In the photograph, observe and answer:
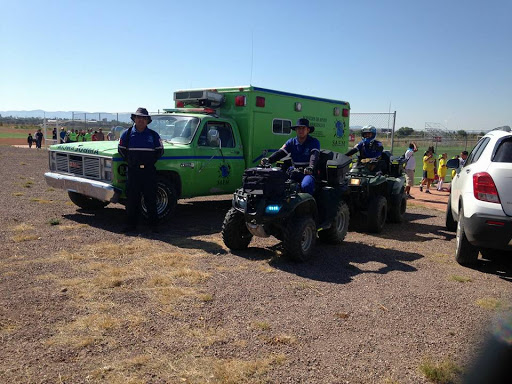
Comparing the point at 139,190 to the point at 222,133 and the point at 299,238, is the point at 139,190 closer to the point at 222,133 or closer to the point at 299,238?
the point at 222,133

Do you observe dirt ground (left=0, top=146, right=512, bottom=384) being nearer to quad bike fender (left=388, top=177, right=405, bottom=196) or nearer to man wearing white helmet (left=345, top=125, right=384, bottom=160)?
quad bike fender (left=388, top=177, right=405, bottom=196)

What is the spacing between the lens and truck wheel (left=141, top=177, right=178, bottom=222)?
8164 mm

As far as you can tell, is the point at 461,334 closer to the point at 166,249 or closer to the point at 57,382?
the point at 57,382

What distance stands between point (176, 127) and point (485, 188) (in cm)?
582

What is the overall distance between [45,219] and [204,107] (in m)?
3.98

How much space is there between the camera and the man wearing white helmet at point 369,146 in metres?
9.32

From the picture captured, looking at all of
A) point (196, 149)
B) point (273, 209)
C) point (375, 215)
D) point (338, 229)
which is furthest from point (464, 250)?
point (196, 149)

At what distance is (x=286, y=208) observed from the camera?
588 cm

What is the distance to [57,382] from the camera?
3.02m

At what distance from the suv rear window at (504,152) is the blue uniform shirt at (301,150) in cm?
247

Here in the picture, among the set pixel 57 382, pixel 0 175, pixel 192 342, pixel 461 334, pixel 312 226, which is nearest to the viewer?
pixel 57 382

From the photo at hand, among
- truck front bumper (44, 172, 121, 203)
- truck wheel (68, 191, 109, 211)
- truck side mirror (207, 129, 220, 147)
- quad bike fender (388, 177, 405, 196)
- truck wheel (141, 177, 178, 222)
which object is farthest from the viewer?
quad bike fender (388, 177, 405, 196)

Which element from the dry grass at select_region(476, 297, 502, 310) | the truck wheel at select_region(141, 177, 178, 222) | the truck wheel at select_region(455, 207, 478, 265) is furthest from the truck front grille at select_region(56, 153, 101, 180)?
the dry grass at select_region(476, 297, 502, 310)

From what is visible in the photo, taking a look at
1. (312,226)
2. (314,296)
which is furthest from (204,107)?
(314,296)
